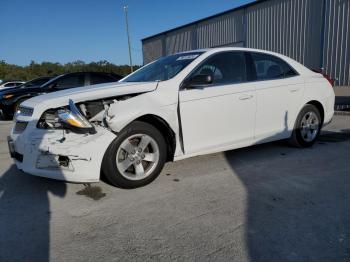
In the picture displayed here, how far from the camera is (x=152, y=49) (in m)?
27.4

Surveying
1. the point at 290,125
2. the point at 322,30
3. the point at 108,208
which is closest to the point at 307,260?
the point at 108,208

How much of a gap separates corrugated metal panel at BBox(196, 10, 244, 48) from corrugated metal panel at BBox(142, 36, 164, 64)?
528 cm

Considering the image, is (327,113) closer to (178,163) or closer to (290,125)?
(290,125)

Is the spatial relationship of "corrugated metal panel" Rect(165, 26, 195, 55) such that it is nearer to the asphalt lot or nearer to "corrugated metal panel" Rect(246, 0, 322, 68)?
"corrugated metal panel" Rect(246, 0, 322, 68)

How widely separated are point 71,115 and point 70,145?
0.30 meters

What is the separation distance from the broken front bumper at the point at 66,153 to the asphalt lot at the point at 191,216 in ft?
1.03

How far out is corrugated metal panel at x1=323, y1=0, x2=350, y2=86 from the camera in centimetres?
1265

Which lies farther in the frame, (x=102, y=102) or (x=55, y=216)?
(x=102, y=102)

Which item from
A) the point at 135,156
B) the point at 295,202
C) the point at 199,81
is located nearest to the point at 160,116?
the point at 135,156

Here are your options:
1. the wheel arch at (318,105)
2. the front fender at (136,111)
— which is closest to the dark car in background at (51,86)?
the wheel arch at (318,105)

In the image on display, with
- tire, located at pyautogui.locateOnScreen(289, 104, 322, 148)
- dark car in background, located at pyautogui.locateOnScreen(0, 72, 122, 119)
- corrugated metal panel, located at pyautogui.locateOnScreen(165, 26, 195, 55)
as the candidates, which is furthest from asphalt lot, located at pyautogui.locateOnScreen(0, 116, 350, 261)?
corrugated metal panel, located at pyautogui.locateOnScreen(165, 26, 195, 55)

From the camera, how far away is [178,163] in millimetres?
4469

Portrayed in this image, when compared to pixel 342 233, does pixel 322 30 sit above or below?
above

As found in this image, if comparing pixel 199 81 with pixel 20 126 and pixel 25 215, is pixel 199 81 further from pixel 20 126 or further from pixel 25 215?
pixel 25 215
